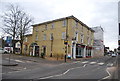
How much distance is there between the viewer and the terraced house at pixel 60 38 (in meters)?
31.7

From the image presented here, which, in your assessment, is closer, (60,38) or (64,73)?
(64,73)

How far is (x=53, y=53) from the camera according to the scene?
3400 cm

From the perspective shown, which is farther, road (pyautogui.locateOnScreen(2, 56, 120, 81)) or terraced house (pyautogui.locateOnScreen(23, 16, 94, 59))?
terraced house (pyautogui.locateOnScreen(23, 16, 94, 59))

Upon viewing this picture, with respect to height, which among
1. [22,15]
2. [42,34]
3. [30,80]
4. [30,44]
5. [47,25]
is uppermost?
[22,15]

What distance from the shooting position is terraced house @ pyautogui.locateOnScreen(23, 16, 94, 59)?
31688 mm

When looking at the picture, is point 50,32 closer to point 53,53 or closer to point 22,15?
point 53,53

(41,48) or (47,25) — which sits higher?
(47,25)

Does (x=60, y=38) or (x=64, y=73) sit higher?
(x=60, y=38)

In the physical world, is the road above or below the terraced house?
below

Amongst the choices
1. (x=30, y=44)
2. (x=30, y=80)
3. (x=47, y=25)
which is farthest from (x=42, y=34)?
(x=30, y=80)

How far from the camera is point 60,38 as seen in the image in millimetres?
33031

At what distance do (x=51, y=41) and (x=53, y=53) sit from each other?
321 centimetres

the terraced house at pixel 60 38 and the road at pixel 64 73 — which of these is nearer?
the road at pixel 64 73

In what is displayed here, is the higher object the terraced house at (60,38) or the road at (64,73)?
the terraced house at (60,38)
